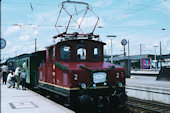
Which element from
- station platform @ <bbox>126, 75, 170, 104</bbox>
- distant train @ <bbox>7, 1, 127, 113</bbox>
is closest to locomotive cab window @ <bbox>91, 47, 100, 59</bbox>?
distant train @ <bbox>7, 1, 127, 113</bbox>

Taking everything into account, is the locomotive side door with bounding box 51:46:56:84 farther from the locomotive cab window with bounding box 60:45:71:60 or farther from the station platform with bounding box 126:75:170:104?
the station platform with bounding box 126:75:170:104

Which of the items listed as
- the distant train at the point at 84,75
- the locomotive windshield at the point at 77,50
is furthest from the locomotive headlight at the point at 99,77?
the locomotive windshield at the point at 77,50

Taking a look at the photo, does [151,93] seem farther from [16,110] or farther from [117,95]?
[16,110]

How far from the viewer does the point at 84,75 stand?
8367mm

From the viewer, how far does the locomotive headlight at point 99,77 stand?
853cm

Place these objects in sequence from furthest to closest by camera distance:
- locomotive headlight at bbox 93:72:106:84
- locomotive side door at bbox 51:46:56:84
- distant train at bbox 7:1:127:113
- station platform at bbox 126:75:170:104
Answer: station platform at bbox 126:75:170:104
locomotive side door at bbox 51:46:56:84
locomotive headlight at bbox 93:72:106:84
distant train at bbox 7:1:127:113

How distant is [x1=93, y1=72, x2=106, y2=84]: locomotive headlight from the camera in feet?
28.0

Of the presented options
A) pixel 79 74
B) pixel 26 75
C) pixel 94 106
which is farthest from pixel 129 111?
pixel 26 75

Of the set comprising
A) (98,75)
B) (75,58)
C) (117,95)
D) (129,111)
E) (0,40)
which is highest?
(0,40)

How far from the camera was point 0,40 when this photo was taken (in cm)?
1005

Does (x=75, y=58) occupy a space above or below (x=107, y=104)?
above

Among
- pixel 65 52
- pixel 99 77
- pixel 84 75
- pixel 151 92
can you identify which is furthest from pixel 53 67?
pixel 151 92

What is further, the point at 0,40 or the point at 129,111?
the point at 0,40

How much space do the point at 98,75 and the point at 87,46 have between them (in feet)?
5.67
